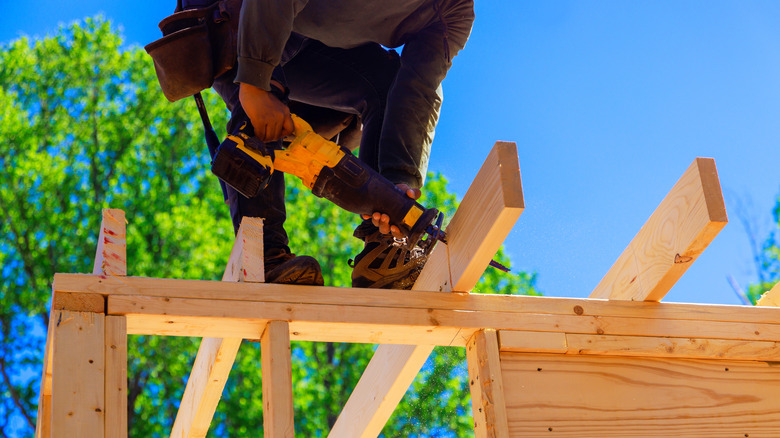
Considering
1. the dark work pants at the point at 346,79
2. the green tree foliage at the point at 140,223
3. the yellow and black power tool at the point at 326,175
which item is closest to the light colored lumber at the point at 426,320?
the yellow and black power tool at the point at 326,175

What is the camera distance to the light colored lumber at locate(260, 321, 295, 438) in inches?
77.6

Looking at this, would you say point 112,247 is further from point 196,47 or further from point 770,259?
point 770,259

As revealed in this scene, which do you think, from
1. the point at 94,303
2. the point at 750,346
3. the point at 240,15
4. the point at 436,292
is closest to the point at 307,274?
the point at 436,292

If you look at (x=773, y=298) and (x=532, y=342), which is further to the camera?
(x=773, y=298)

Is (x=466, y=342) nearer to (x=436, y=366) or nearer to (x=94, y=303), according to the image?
(x=94, y=303)

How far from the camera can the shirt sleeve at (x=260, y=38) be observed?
8.60ft

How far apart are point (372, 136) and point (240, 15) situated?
0.76 m

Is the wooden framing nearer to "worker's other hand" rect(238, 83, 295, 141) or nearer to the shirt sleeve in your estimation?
"worker's other hand" rect(238, 83, 295, 141)

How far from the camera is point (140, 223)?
476 inches

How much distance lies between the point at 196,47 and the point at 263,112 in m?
0.41

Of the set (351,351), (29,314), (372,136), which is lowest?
(372,136)

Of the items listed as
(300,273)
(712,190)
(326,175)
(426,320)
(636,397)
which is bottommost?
(636,397)

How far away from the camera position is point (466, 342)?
7.88 feet

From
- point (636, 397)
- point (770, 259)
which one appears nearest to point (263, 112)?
point (636, 397)
